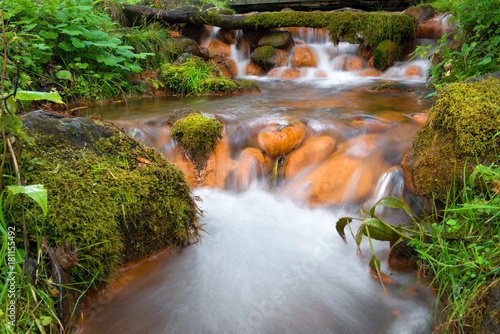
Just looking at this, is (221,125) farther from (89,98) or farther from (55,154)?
(89,98)

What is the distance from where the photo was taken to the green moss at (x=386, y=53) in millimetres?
8070

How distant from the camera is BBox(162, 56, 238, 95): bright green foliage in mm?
6844

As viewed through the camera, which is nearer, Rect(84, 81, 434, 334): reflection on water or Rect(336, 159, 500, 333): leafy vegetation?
Rect(336, 159, 500, 333): leafy vegetation

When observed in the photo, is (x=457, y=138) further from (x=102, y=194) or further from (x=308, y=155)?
(x=102, y=194)

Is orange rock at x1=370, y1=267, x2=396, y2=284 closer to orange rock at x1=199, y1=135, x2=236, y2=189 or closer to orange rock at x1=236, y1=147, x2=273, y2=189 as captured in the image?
orange rock at x1=236, y1=147, x2=273, y2=189

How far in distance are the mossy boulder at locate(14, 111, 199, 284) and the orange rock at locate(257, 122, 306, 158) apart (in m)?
1.56

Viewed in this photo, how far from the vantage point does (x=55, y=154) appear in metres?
2.15

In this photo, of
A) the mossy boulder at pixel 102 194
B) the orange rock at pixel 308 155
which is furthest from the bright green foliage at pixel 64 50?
the orange rock at pixel 308 155

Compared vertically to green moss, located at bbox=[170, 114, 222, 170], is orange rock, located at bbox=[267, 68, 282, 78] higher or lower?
higher

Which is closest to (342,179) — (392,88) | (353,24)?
(392,88)

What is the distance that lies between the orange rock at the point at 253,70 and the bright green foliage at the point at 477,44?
215 inches

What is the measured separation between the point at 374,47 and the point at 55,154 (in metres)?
8.26

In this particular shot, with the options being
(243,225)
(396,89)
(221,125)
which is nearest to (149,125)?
(221,125)

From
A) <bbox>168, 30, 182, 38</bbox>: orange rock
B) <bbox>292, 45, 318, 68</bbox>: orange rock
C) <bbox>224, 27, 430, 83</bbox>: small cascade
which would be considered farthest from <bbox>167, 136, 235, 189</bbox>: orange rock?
<bbox>168, 30, 182, 38</bbox>: orange rock
